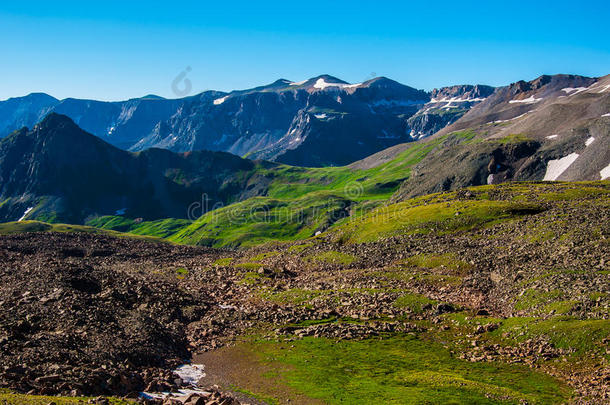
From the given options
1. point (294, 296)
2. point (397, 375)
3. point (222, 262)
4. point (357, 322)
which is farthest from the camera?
point (222, 262)

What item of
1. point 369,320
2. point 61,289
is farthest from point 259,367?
point 61,289

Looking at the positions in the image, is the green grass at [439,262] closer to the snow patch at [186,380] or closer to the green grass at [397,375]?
the green grass at [397,375]

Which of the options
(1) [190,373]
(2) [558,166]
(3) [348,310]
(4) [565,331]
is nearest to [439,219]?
(3) [348,310]

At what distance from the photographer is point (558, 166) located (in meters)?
171

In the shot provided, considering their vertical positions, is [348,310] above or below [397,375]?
above

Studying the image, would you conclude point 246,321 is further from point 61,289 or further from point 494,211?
point 494,211

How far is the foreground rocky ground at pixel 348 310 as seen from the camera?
34938mm

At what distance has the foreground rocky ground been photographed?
115ft

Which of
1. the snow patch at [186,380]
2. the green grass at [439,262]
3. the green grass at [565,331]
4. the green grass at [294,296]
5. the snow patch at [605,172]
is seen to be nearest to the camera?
the snow patch at [186,380]

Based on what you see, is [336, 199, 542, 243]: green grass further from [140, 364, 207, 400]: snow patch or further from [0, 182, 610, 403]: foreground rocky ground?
[140, 364, 207, 400]: snow patch

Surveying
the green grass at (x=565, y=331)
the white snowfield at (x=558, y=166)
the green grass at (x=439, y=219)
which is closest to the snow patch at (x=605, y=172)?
the white snowfield at (x=558, y=166)

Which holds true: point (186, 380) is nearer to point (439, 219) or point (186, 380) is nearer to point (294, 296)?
point (294, 296)

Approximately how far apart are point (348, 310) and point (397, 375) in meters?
18.1

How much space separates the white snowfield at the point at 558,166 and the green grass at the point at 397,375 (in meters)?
147
